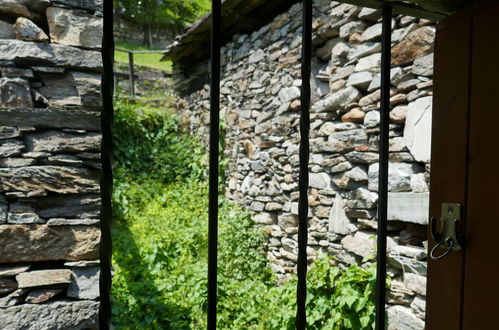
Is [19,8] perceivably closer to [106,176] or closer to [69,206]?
[69,206]

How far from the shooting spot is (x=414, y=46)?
8.29 feet

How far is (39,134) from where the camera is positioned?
1.78 meters

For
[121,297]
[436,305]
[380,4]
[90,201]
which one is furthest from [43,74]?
[121,297]

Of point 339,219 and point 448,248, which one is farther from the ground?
point 448,248

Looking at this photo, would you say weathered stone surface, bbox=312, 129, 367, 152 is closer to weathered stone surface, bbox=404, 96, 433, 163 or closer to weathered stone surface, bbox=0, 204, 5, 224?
weathered stone surface, bbox=404, 96, 433, 163

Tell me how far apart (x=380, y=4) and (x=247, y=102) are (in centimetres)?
419

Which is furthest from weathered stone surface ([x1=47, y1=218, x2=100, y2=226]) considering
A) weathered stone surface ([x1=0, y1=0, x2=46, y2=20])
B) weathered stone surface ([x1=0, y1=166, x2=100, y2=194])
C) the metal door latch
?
the metal door latch

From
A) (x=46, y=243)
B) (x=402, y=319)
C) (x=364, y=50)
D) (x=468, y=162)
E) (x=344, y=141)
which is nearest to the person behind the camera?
(x=468, y=162)

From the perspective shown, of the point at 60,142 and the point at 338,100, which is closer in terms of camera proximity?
the point at 60,142

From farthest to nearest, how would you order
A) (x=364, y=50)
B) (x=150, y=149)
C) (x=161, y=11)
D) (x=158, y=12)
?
1. (x=158, y=12)
2. (x=161, y=11)
3. (x=150, y=149)
4. (x=364, y=50)

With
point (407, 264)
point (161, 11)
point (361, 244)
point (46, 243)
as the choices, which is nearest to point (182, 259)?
point (361, 244)

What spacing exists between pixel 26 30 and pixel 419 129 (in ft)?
7.92

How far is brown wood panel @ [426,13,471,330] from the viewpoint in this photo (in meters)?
0.73

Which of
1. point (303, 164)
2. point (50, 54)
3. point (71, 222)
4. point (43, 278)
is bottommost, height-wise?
point (43, 278)
